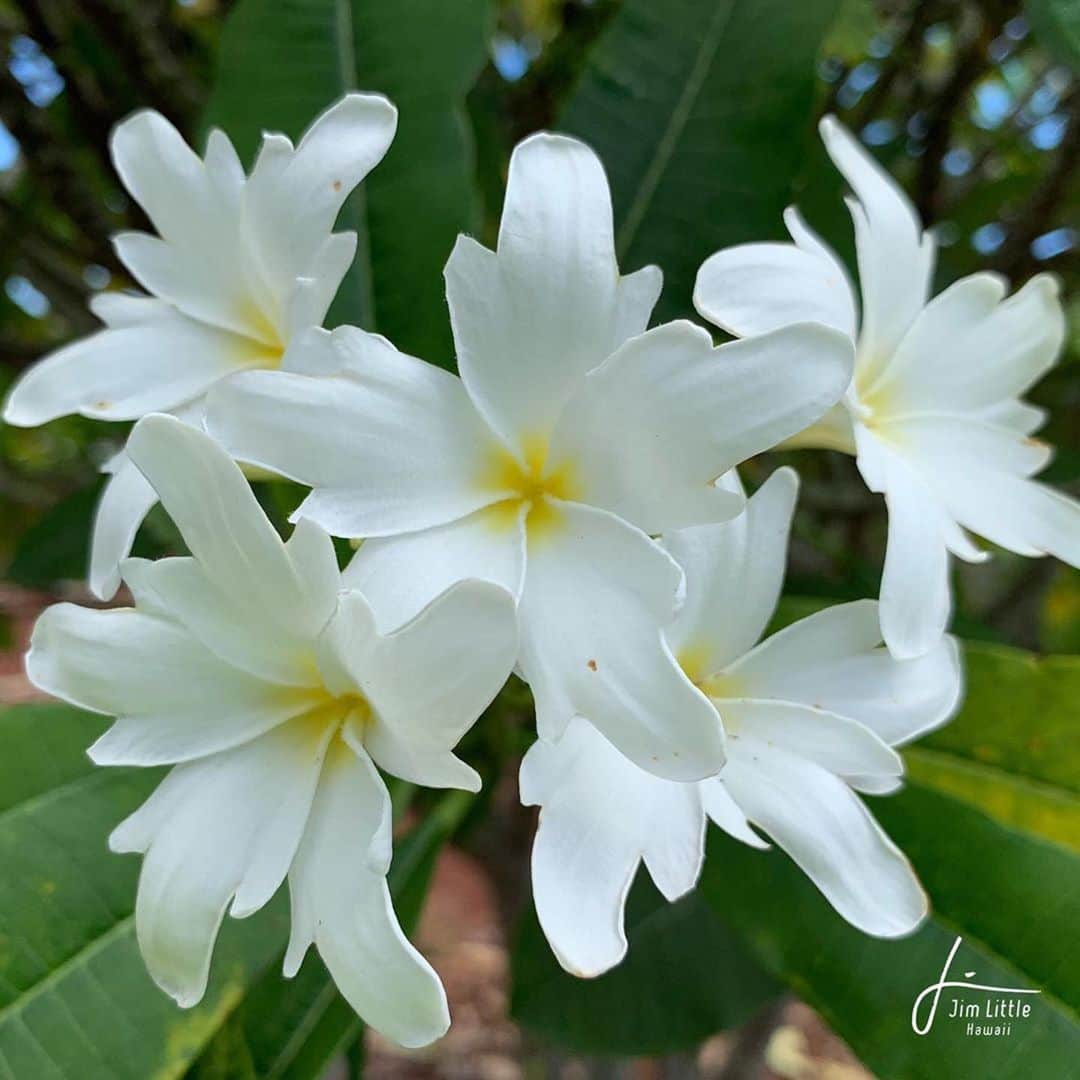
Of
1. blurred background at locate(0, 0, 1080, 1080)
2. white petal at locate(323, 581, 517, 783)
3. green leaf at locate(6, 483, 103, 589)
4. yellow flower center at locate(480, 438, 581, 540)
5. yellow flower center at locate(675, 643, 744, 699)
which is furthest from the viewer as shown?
green leaf at locate(6, 483, 103, 589)

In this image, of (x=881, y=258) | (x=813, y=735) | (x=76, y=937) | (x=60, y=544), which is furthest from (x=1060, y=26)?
(x=60, y=544)

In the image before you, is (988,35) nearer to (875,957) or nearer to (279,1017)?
(875,957)

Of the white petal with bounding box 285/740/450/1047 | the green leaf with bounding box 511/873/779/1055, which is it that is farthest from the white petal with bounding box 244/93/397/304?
the green leaf with bounding box 511/873/779/1055

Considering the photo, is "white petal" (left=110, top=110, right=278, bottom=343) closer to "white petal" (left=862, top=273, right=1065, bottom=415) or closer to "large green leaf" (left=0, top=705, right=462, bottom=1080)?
"large green leaf" (left=0, top=705, right=462, bottom=1080)

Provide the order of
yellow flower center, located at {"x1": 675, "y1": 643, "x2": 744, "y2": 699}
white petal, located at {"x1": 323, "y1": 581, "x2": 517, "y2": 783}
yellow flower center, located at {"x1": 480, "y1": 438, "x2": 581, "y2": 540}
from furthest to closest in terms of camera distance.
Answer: yellow flower center, located at {"x1": 675, "y1": 643, "x2": 744, "y2": 699} → yellow flower center, located at {"x1": 480, "y1": 438, "x2": 581, "y2": 540} → white petal, located at {"x1": 323, "y1": 581, "x2": 517, "y2": 783}

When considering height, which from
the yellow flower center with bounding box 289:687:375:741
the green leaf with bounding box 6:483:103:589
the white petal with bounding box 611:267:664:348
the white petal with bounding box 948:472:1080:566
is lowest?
the green leaf with bounding box 6:483:103:589

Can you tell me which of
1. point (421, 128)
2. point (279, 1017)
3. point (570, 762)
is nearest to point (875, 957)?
point (570, 762)
